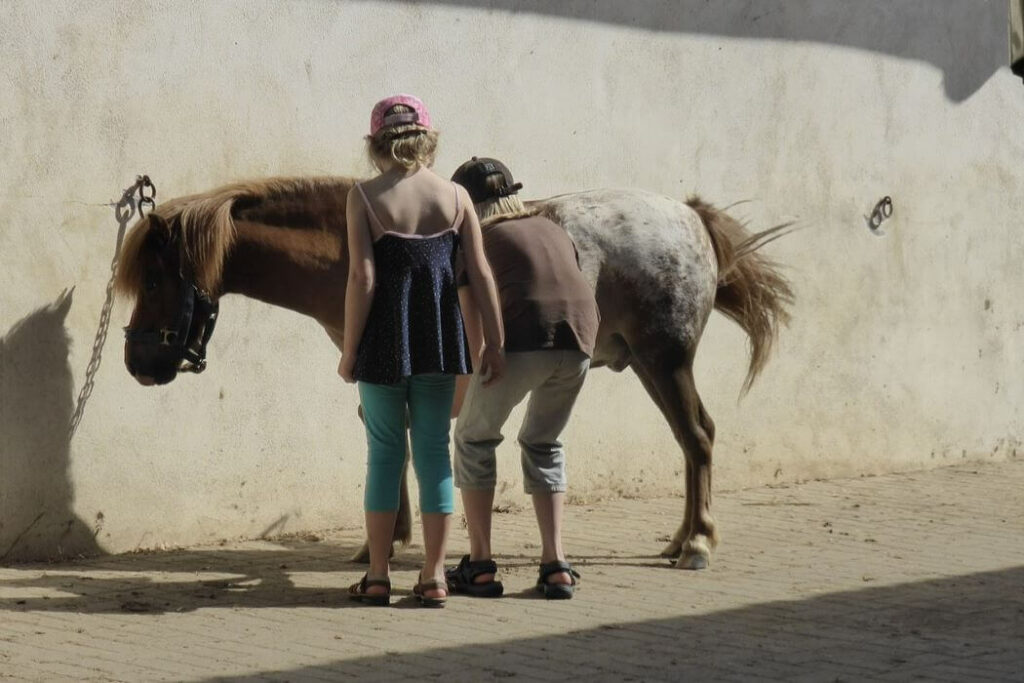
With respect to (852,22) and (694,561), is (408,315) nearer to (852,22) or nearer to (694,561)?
(694,561)

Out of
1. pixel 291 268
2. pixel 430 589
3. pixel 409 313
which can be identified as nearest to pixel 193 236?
pixel 291 268

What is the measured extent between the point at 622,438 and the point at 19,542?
3454 millimetres

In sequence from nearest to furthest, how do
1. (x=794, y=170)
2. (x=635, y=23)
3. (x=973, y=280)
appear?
(x=635, y=23) < (x=794, y=170) < (x=973, y=280)

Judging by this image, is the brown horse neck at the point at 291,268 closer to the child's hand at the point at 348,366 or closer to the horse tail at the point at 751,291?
the child's hand at the point at 348,366

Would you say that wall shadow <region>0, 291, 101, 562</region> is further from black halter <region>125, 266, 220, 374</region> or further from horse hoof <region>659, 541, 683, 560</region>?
horse hoof <region>659, 541, 683, 560</region>

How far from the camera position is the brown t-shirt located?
21.5ft

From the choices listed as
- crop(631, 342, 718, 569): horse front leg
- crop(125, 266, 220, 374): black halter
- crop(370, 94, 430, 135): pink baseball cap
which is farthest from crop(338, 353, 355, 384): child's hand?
crop(631, 342, 718, 569): horse front leg

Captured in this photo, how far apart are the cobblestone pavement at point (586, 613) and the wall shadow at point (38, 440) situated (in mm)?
175

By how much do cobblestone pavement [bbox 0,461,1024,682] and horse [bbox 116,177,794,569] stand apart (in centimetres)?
54

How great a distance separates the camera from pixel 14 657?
539 cm

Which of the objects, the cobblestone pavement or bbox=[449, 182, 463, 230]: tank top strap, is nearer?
the cobblestone pavement

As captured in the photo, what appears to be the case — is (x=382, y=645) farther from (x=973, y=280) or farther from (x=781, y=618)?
(x=973, y=280)

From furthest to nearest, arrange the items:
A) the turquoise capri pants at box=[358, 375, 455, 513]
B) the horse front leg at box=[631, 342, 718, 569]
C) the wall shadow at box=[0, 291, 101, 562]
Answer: the horse front leg at box=[631, 342, 718, 569] → the wall shadow at box=[0, 291, 101, 562] → the turquoise capri pants at box=[358, 375, 455, 513]

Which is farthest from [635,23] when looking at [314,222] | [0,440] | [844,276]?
[0,440]
